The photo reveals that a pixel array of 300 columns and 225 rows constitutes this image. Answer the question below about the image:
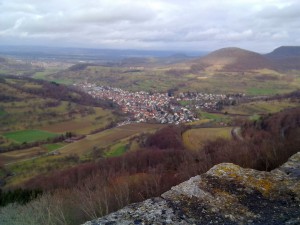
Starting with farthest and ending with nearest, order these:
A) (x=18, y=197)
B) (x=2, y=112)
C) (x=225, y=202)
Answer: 1. (x=2, y=112)
2. (x=18, y=197)
3. (x=225, y=202)

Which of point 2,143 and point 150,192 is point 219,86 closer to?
point 2,143

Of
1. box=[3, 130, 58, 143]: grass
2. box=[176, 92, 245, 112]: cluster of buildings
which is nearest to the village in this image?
box=[176, 92, 245, 112]: cluster of buildings

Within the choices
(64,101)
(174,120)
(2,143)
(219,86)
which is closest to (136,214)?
(2,143)

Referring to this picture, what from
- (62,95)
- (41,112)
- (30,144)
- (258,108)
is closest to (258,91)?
(258,108)

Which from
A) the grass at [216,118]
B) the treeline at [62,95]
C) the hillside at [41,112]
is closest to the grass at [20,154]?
the hillside at [41,112]

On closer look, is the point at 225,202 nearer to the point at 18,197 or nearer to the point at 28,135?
the point at 18,197
